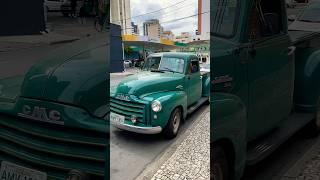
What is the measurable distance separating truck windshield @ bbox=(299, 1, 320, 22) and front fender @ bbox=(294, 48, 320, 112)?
322 millimetres

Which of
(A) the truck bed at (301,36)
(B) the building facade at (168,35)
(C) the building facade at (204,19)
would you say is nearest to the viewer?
(B) the building facade at (168,35)

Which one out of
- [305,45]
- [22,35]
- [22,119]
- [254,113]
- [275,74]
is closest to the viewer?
[22,35]

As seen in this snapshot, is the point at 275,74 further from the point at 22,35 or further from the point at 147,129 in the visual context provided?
the point at 22,35

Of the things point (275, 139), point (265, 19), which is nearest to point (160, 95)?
point (265, 19)

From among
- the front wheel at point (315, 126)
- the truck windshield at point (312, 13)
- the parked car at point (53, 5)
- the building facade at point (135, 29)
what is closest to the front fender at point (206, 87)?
the building facade at point (135, 29)

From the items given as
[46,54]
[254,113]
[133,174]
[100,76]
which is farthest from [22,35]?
[254,113]

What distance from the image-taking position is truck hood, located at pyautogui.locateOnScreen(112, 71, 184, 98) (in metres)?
1.59

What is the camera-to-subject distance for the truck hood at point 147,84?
1.59 metres

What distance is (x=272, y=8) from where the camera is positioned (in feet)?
11.1

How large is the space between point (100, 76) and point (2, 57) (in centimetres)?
38

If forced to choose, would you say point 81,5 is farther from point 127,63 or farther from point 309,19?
point 309,19

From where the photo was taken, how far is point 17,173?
164cm

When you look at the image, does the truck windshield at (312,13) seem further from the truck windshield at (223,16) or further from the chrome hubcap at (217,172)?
the chrome hubcap at (217,172)

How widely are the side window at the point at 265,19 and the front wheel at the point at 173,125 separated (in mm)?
1204
